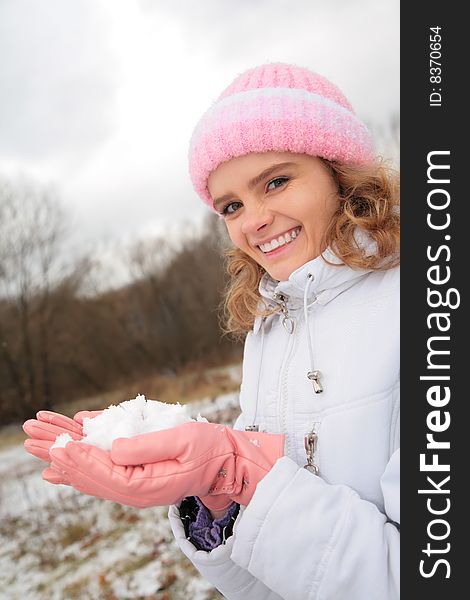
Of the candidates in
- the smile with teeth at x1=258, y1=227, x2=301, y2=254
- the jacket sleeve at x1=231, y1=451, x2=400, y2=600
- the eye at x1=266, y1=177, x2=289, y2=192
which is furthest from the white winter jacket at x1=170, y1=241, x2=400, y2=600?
the eye at x1=266, y1=177, x2=289, y2=192

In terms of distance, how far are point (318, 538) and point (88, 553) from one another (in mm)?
4022

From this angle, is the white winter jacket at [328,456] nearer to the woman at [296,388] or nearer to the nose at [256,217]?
the woman at [296,388]

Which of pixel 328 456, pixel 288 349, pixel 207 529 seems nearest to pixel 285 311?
pixel 288 349

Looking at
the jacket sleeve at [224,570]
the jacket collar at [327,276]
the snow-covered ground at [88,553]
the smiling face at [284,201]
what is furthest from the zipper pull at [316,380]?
the snow-covered ground at [88,553]

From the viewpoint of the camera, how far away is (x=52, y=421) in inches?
59.9

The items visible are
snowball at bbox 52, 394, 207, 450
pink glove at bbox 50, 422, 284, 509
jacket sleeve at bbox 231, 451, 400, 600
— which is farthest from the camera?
snowball at bbox 52, 394, 207, 450

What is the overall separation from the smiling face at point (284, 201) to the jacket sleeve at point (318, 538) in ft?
2.03

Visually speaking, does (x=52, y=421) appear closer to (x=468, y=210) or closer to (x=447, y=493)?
(x=447, y=493)

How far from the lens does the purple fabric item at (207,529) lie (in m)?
1.46

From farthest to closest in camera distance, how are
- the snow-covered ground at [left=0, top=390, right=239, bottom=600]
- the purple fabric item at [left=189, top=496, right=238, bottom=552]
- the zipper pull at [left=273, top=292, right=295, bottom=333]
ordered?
the snow-covered ground at [left=0, top=390, right=239, bottom=600], the zipper pull at [left=273, top=292, right=295, bottom=333], the purple fabric item at [left=189, top=496, right=238, bottom=552]

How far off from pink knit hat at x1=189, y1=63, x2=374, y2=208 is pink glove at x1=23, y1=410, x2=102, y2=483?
2.85ft

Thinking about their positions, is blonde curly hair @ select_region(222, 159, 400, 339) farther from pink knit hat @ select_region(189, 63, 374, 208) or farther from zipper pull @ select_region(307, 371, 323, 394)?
zipper pull @ select_region(307, 371, 323, 394)

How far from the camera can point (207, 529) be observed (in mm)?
1482

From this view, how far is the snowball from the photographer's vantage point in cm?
135
